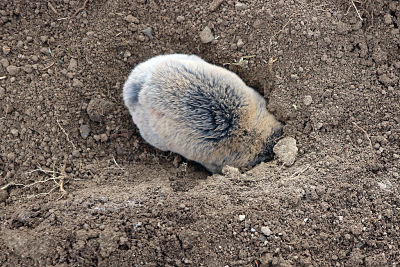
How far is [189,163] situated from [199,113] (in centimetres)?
89

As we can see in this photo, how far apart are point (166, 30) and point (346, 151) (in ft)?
8.27

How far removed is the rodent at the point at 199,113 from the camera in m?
3.62

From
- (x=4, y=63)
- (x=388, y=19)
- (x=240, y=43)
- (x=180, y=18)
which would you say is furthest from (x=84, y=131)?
(x=388, y=19)

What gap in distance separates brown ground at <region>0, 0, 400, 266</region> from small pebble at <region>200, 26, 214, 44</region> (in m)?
0.05

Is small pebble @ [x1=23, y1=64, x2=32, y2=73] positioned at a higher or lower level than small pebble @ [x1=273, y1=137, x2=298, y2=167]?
higher

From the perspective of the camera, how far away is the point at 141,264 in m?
3.05

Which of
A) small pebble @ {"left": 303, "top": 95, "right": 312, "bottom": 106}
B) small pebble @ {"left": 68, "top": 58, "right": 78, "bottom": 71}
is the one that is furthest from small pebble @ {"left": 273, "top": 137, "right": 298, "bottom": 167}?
small pebble @ {"left": 68, "top": 58, "right": 78, "bottom": 71}

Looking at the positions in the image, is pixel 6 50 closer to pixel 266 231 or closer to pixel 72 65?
pixel 72 65

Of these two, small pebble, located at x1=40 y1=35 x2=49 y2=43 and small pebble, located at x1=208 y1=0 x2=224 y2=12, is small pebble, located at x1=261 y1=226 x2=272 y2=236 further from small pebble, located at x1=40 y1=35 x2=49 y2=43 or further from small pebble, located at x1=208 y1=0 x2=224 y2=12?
small pebble, located at x1=40 y1=35 x2=49 y2=43

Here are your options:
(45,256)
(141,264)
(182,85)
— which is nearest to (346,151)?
(182,85)

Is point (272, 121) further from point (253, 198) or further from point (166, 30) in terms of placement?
point (166, 30)

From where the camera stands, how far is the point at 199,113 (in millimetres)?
3662

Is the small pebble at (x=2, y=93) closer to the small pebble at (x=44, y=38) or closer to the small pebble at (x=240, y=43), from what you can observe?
the small pebble at (x=44, y=38)

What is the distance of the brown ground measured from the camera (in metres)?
3.13
